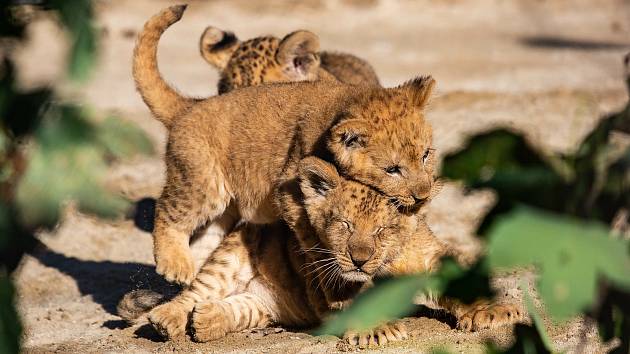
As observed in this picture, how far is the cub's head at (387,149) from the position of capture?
559cm

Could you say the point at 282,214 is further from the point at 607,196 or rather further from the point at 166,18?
the point at 607,196

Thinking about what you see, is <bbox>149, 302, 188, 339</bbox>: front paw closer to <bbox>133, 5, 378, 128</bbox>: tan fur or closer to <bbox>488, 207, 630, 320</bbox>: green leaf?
<bbox>133, 5, 378, 128</bbox>: tan fur

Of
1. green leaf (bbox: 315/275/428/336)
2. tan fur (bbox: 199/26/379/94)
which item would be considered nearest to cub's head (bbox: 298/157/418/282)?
tan fur (bbox: 199/26/379/94)

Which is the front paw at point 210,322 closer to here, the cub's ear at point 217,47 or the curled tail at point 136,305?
the curled tail at point 136,305

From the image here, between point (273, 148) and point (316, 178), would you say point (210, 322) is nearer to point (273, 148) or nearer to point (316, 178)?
point (316, 178)

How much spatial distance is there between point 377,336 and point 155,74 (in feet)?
8.57

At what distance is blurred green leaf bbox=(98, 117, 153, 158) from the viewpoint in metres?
1.96

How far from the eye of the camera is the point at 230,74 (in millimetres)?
8320

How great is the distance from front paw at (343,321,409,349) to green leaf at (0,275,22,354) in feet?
10.9

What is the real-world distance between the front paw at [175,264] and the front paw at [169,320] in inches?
12.6

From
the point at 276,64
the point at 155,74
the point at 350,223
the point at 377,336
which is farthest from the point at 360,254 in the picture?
the point at 276,64

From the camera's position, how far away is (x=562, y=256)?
1.85m

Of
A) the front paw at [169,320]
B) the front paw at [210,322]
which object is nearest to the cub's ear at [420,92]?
the front paw at [210,322]

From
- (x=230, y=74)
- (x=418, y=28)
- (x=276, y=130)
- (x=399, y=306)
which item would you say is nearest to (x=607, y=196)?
(x=399, y=306)
